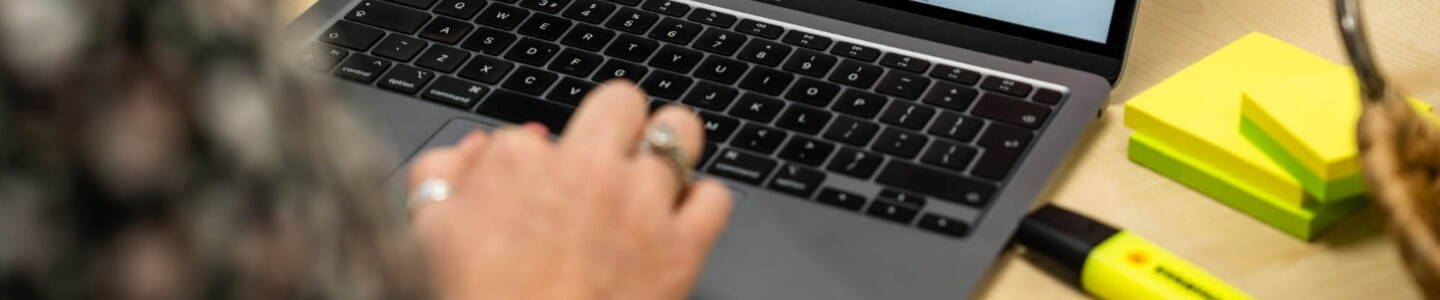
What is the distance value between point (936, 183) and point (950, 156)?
0.02 meters

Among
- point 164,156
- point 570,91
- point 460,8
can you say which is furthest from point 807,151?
point 164,156

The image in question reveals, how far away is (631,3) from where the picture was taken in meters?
0.74

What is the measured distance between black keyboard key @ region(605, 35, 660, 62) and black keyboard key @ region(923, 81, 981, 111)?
5.5 inches

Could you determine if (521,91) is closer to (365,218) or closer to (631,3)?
(631,3)

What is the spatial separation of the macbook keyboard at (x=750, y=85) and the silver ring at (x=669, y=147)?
11 centimetres

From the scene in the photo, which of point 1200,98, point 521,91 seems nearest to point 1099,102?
point 1200,98

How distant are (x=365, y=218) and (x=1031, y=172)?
43cm

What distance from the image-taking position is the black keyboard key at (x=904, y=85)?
2.13 ft

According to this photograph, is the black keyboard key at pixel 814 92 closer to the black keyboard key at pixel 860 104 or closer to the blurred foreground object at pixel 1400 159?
the black keyboard key at pixel 860 104

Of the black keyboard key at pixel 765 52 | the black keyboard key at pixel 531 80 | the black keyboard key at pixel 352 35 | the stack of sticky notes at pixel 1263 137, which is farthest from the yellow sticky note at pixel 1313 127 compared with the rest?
the black keyboard key at pixel 352 35

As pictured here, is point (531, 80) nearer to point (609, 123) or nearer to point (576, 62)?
point (576, 62)

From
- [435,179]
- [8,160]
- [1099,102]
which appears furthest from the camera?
[1099,102]

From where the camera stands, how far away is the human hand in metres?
0.42

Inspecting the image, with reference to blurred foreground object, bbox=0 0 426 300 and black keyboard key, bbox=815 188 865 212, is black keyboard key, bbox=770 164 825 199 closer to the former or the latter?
black keyboard key, bbox=815 188 865 212
